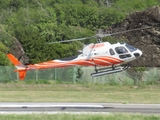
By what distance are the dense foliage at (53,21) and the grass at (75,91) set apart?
7311mm

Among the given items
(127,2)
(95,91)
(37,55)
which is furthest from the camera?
(127,2)

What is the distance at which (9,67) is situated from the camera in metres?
40.6

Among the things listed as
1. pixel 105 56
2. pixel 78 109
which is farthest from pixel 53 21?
pixel 78 109

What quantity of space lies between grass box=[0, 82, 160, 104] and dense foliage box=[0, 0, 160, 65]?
7.31 meters

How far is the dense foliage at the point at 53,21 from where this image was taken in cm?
5028

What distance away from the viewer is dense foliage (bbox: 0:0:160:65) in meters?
50.3

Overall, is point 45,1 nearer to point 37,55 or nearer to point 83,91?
point 37,55

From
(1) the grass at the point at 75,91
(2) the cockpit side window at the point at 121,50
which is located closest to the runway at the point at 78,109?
(2) the cockpit side window at the point at 121,50

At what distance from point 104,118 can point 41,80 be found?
23076mm

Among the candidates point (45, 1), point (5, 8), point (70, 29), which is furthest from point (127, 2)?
point (70, 29)

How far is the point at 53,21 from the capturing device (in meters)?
61.3

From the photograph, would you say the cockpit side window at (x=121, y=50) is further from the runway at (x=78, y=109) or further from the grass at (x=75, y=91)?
the grass at (x=75, y=91)

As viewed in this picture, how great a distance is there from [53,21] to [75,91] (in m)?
25.8

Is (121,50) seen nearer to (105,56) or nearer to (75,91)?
(105,56)
